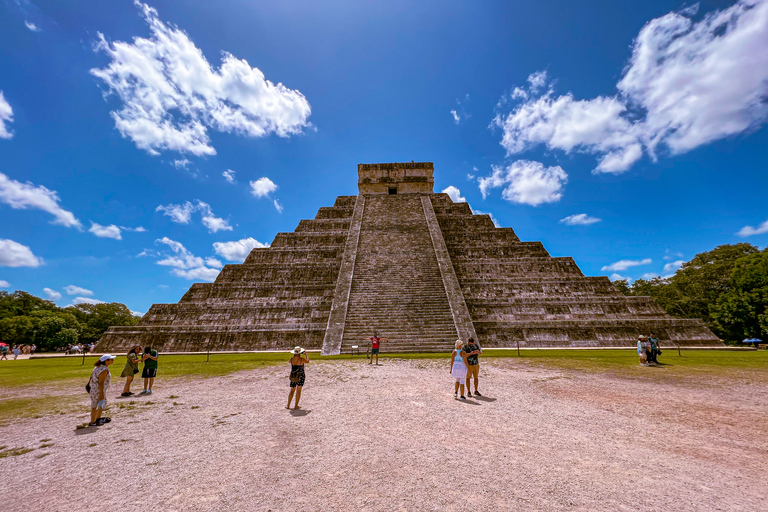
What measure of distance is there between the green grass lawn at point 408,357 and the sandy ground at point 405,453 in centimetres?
154

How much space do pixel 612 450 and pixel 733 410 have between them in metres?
3.87

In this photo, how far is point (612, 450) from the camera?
443 cm

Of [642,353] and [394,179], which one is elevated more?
[394,179]

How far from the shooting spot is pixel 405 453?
4383mm

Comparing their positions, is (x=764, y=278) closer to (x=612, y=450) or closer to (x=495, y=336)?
(x=495, y=336)

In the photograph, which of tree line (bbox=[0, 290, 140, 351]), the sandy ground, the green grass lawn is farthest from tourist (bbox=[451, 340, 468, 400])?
tree line (bbox=[0, 290, 140, 351])

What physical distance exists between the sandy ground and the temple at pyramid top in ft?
95.5

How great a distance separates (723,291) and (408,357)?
35136 millimetres

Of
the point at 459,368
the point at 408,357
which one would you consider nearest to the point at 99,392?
the point at 459,368

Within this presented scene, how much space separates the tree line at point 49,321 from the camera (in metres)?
33.7

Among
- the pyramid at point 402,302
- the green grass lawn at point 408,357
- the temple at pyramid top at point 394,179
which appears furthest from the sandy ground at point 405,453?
the temple at pyramid top at point 394,179

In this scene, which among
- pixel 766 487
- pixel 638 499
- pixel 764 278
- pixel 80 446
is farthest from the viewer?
pixel 764 278

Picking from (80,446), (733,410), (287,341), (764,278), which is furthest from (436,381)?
(764,278)

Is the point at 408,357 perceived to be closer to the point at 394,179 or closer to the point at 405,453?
the point at 405,453
